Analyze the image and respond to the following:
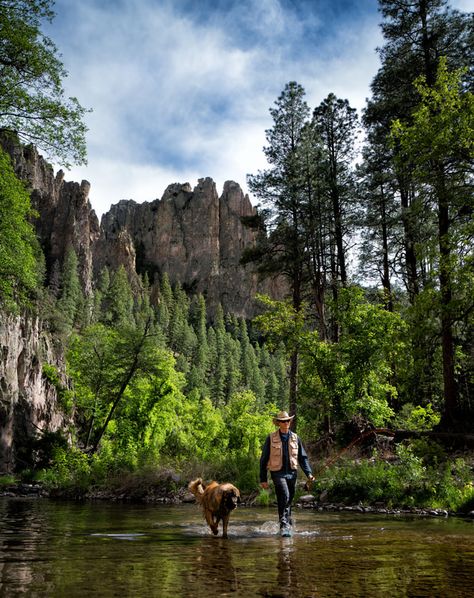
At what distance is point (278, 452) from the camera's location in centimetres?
848

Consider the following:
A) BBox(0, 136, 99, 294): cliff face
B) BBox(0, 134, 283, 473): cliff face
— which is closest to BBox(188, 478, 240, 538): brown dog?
BBox(0, 134, 283, 473): cliff face

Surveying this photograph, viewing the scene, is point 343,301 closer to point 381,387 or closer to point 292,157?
point 381,387

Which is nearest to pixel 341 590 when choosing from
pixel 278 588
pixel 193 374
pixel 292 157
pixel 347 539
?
pixel 278 588

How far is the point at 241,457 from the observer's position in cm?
1911

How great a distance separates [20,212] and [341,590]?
15.7 metres

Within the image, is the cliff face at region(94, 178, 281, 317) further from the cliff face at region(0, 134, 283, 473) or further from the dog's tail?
the dog's tail

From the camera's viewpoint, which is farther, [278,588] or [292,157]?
[292,157]

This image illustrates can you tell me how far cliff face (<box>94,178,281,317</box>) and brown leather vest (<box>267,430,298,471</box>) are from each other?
156686 millimetres

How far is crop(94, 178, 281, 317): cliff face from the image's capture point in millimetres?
168625

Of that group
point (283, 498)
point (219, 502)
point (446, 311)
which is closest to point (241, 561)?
point (219, 502)

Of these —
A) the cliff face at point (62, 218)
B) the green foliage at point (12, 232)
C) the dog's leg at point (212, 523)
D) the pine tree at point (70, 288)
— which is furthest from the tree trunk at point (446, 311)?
the cliff face at point (62, 218)

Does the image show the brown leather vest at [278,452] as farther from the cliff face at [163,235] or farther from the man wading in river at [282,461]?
the cliff face at [163,235]

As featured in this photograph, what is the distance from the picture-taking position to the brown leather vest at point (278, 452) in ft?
27.6

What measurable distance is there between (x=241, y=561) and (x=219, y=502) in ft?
8.66
